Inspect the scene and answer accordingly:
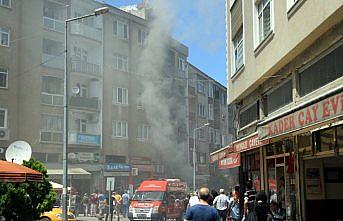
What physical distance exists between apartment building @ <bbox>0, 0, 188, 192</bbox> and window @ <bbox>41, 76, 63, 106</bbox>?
0.23 ft

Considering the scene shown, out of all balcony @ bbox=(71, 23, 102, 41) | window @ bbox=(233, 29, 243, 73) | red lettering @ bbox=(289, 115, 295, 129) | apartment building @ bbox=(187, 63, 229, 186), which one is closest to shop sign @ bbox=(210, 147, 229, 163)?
window @ bbox=(233, 29, 243, 73)

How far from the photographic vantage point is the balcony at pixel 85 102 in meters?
40.7

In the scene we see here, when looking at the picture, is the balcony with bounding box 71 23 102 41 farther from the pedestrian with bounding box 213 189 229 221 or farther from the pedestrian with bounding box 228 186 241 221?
the pedestrian with bounding box 228 186 241 221

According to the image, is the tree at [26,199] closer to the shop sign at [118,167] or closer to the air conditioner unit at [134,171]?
the shop sign at [118,167]

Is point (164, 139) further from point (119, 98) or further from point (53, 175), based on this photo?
point (53, 175)

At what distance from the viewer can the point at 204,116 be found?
64875 millimetres

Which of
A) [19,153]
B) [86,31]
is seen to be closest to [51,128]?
[86,31]

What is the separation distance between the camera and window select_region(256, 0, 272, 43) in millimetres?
14361

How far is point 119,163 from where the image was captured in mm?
44188

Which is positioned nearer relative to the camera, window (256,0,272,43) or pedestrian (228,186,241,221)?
window (256,0,272,43)

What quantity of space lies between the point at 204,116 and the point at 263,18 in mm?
49987

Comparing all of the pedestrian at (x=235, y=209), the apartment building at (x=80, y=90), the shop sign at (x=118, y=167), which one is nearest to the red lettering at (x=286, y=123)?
the pedestrian at (x=235, y=209)

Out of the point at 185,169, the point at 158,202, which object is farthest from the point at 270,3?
the point at 185,169

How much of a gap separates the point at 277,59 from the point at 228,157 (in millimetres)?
6030
